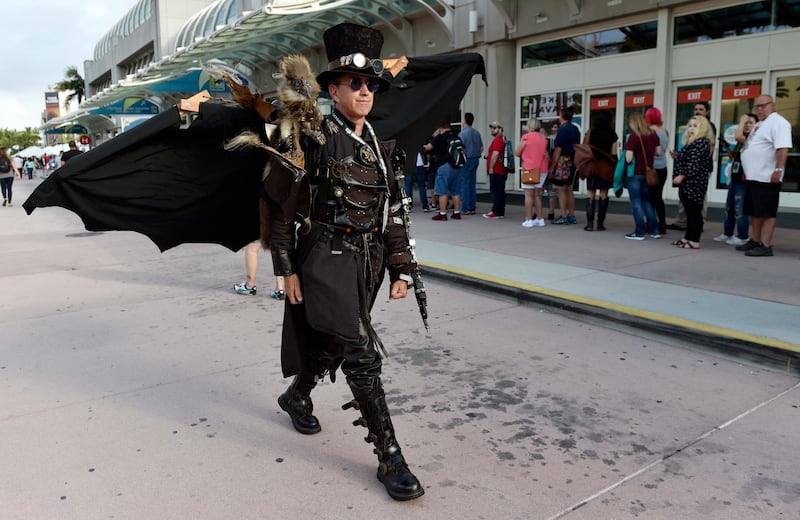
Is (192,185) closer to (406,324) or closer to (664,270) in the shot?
(406,324)

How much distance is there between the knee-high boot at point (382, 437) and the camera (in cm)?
288

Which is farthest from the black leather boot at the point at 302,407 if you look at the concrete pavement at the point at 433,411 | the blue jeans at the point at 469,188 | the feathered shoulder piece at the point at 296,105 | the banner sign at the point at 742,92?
the banner sign at the point at 742,92

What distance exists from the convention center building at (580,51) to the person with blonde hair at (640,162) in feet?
9.02

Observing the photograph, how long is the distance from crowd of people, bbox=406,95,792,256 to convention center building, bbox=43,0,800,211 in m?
1.57

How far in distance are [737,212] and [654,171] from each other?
1.15 m

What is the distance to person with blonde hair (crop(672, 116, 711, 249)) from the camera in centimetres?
816

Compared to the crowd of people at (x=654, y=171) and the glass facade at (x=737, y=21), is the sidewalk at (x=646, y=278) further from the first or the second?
the glass facade at (x=737, y=21)

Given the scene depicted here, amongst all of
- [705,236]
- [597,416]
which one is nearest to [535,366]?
[597,416]

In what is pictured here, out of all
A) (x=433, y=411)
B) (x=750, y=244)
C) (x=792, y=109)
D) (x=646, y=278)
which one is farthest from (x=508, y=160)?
(x=433, y=411)

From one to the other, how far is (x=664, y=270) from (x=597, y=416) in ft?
12.5

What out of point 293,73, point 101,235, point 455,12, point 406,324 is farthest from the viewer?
point 455,12

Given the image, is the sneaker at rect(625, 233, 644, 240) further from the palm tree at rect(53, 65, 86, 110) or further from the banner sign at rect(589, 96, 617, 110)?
the palm tree at rect(53, 65, 86, 110)

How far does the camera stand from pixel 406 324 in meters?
5.62

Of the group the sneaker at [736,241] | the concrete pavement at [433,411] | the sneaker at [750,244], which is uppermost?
the sneaker at [750,244]
